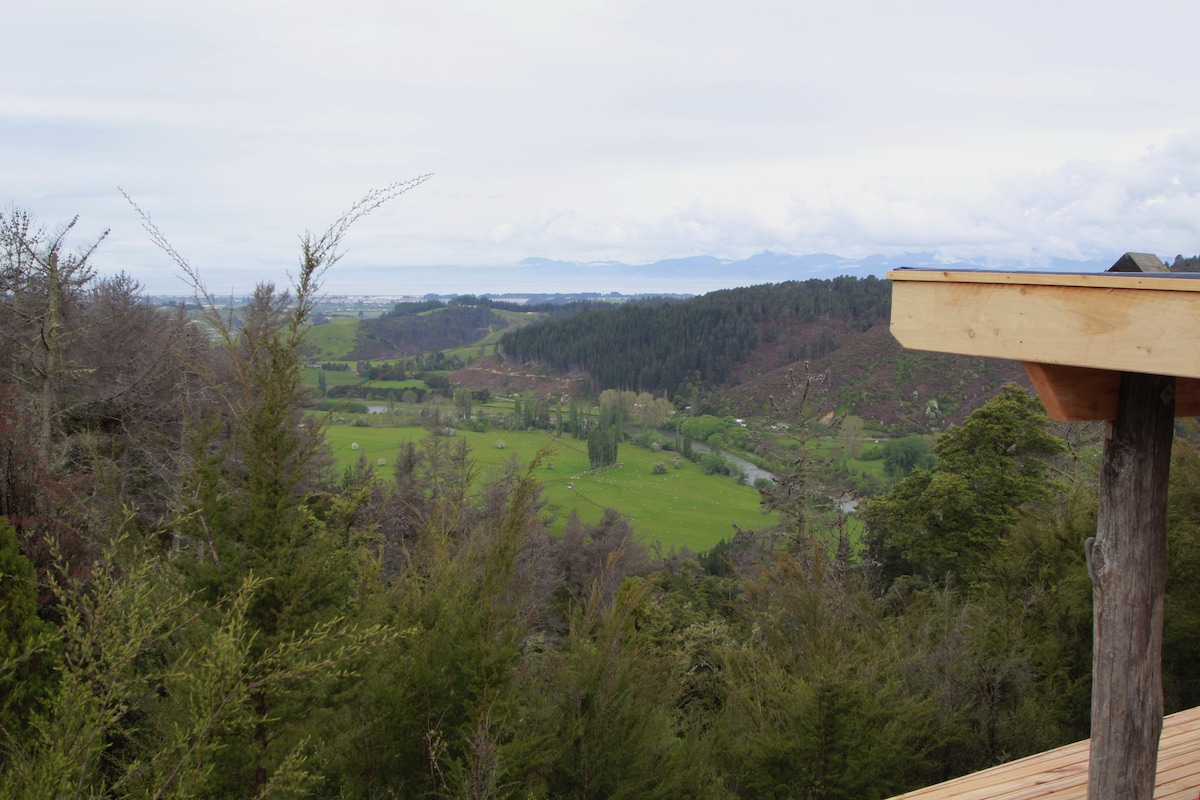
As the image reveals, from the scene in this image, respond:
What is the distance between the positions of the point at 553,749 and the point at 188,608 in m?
1.93

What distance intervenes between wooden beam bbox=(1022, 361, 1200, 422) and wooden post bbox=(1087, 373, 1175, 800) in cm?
3

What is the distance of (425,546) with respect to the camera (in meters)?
4.80

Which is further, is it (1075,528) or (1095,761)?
(1075,528)

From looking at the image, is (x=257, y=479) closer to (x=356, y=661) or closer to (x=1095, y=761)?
(x=356, y=661)

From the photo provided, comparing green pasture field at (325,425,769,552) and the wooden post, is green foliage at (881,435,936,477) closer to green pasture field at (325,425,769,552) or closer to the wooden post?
green pasture field at (325,425,769,552)

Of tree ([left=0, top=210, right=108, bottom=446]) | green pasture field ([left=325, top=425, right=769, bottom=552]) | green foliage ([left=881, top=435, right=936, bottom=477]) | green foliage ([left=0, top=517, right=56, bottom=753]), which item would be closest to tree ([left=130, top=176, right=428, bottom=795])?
green foliage ([left=0, top=517, right=56, bottom=753])

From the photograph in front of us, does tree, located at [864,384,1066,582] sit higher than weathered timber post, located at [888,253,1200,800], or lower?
Answer: lower

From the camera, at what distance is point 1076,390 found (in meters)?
2.04

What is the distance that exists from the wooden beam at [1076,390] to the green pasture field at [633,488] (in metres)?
25.6

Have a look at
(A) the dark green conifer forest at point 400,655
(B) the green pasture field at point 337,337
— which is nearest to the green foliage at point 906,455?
(A) the dark green conifer forest at point 400,655

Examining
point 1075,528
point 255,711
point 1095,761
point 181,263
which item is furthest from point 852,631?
point 181,263

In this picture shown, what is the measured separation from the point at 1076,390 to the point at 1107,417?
193mm

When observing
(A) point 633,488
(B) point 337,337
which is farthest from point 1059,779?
(B) point 337,337

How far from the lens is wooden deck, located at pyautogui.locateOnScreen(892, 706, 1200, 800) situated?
3.05m
